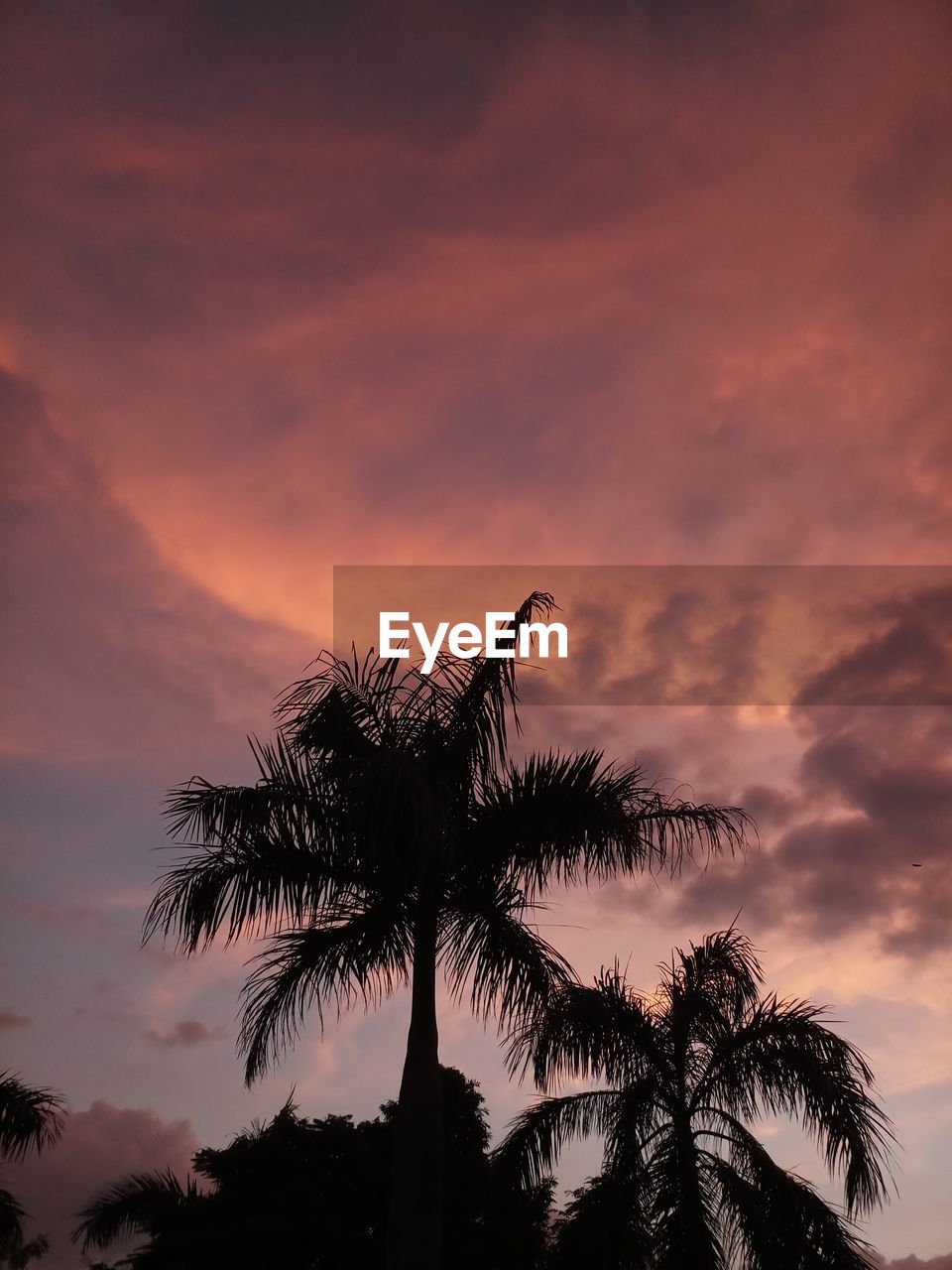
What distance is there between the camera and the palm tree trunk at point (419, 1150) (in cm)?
950

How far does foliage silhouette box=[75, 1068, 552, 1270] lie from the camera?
19.8 metres

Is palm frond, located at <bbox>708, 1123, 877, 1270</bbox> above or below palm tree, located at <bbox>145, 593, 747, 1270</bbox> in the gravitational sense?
below

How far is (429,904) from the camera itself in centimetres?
1125

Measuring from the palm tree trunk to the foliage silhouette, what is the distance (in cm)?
1011

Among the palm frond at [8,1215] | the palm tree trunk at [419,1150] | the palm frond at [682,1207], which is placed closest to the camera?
the palm tree trunk at [419,1150]

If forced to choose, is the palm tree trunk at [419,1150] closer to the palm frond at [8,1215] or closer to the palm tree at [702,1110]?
the palm tree at [702,1110]

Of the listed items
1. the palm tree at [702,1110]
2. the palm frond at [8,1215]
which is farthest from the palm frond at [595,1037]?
the palm frond at [8,1215]

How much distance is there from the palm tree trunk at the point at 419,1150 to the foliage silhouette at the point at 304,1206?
1011 cm

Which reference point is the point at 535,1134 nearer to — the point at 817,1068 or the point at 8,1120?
the point at 817,1068

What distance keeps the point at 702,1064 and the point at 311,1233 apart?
12480mm

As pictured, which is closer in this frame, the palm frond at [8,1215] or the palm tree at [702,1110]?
the palm tree at [702,1110]

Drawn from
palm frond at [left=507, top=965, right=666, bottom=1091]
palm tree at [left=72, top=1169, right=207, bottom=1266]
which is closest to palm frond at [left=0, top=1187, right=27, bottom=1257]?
palm tree at [left=72, top=1169, right=207, bottom=1266]

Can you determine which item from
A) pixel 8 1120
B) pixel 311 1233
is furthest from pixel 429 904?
pixel 311 1233

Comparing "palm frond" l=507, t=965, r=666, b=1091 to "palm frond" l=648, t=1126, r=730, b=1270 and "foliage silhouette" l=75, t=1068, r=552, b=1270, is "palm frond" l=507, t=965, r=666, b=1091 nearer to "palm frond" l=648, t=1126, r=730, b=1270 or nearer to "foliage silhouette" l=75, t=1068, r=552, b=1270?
"palm frond" l=648, t=1126, r=730, b=1270
